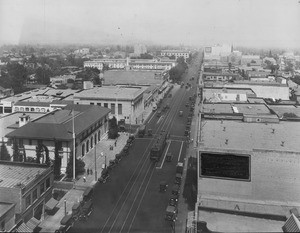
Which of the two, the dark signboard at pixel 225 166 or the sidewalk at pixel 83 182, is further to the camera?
the sidewalk at pixel 83 182

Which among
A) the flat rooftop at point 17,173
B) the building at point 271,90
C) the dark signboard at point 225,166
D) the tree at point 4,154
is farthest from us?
the building at point 271,90

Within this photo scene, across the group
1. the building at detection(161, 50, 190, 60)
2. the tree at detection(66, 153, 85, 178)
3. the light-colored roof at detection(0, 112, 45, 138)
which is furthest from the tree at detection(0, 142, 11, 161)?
the building at detection(161, 50, 190, 60)

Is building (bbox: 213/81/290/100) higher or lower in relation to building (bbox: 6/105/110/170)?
higher

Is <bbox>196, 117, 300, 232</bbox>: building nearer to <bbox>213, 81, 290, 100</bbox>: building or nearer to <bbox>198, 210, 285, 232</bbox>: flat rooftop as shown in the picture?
<bbox>198, 210, 285, 232</bbox>: flat rooftop

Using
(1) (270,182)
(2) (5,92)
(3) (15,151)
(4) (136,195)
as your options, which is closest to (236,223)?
(1) (270,182)

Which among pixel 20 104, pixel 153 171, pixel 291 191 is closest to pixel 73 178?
pixel 153 171

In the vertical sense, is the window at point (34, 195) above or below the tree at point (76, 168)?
above

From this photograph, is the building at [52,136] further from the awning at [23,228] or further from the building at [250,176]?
the building at [250,176]

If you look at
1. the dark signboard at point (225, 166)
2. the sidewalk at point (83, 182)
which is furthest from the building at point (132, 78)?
the dark signboard at point (225, 166)
